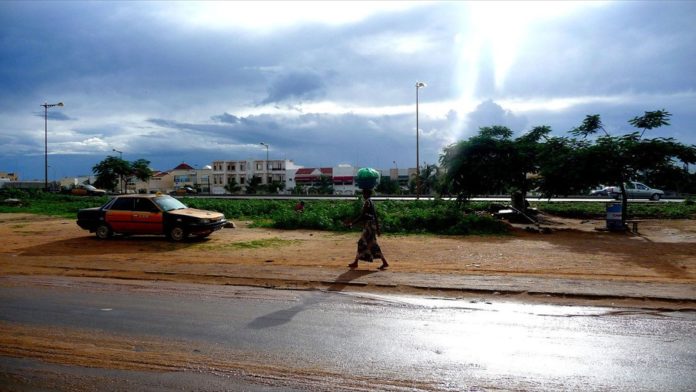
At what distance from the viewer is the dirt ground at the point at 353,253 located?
11258 millimetres

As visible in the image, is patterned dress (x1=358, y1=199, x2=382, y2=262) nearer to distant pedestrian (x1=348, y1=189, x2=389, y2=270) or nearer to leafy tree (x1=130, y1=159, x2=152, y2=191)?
distant pedestrian (x1=348, y1=189, x2=389, y2=270)

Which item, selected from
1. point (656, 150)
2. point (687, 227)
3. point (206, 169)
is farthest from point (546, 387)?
point (206, 169)

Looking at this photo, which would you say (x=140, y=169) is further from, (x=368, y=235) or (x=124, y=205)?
(x=368, y=235)

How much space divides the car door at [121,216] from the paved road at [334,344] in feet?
29.8

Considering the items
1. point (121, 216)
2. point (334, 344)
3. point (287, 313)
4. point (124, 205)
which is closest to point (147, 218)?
point (121, 216)

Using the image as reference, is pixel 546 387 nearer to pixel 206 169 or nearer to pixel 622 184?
pixel 622 184

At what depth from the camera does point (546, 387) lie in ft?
14.5

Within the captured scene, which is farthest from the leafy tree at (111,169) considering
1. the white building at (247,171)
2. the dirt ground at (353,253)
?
the white building at (247,171)

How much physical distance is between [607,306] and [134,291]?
794 centimetres

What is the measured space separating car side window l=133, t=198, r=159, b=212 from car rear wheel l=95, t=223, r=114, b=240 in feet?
4.28

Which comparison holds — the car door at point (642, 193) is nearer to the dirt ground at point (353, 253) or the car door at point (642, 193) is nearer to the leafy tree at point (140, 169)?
the dirt ground at point (353, 253)

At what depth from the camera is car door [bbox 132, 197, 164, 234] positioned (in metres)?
16.9

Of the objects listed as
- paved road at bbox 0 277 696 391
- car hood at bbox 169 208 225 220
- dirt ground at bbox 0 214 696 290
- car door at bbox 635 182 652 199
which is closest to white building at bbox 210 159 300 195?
car door at bbox 635 182 652 199

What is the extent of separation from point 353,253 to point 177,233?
641cm
